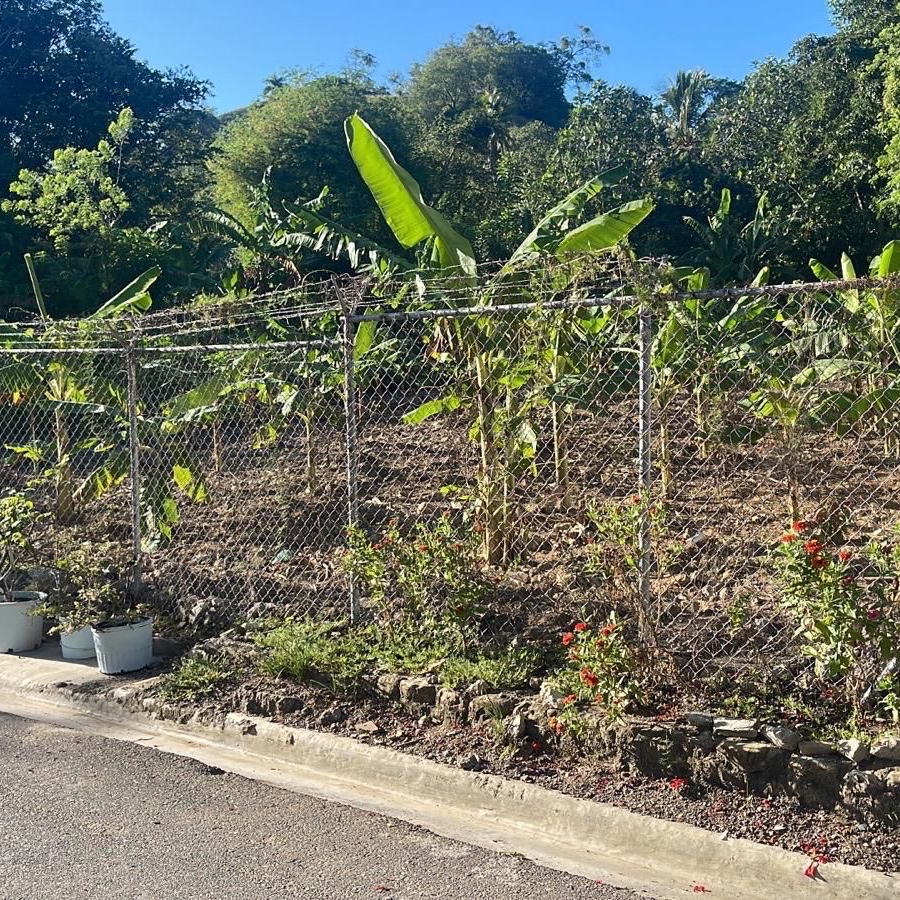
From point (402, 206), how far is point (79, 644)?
3.51m

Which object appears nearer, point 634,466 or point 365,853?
point 365,853

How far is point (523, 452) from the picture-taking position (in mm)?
5559

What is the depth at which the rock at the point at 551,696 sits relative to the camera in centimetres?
434

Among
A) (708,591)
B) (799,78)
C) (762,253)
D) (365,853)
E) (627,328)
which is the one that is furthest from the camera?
(799,78)

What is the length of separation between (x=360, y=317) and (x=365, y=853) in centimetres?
284

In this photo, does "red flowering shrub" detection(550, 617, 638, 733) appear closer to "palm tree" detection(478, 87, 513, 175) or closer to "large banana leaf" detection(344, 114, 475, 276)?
"large banana leaf" detection(344, 114, 475, 276)

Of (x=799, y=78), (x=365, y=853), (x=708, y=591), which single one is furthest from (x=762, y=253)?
(x=365, y=853)

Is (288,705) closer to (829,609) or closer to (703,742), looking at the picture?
(703,742)

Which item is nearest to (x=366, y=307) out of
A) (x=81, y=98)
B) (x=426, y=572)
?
(x=426, y=572)

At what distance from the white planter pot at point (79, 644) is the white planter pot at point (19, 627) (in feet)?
1.33

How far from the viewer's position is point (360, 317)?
5445 millimetres

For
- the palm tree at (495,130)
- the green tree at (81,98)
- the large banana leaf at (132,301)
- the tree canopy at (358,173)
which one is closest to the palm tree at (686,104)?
the tree canopy at (358,173)

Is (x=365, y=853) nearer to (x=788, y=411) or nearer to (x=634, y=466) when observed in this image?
(x=788, y=411)

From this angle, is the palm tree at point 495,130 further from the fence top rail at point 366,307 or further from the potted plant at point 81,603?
the potted plant at point 81,603
